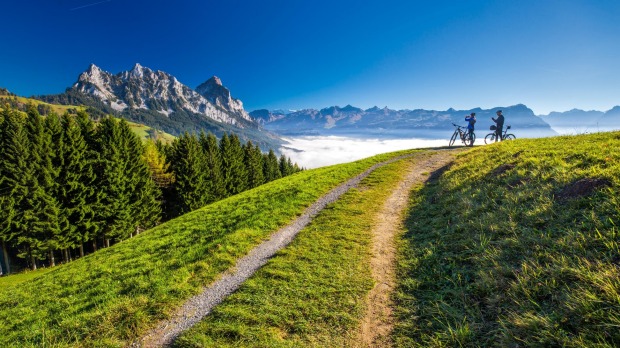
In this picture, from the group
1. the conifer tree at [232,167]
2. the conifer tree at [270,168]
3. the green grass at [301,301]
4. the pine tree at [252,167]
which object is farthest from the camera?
the conifer tree at [270,168]

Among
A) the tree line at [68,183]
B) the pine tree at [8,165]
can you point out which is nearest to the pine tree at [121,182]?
the tree line at [68,183]

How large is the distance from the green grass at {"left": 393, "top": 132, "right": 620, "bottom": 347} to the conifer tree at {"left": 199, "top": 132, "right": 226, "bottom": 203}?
47.5 meters

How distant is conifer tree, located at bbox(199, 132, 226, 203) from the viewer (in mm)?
52594

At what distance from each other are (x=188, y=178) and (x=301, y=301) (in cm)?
4563

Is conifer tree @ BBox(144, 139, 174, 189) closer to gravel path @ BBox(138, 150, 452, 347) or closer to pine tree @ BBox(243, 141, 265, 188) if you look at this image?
pine tree @ BBox(243, 141, 265, 188)

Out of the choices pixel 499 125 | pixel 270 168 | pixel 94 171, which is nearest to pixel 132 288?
pixel 94 171

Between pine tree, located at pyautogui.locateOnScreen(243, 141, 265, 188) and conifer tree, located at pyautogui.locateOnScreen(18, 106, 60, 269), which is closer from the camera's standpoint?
conifer tree, located at pyautogui.locateOnScreen(18, 106, 60, 269)

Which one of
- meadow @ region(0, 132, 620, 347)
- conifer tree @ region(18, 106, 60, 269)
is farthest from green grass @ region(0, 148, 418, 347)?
conifer tree @ region(18, 106, 60, 269)

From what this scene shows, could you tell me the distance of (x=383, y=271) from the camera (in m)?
8.97

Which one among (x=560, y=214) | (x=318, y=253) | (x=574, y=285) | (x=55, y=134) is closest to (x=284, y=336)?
(x=318, y=253)

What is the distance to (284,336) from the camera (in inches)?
253

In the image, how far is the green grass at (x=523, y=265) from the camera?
4652 mm

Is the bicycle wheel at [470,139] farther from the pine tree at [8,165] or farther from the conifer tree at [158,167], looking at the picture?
the pine tree at [8,165]

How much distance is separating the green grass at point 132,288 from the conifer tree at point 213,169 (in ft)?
118
